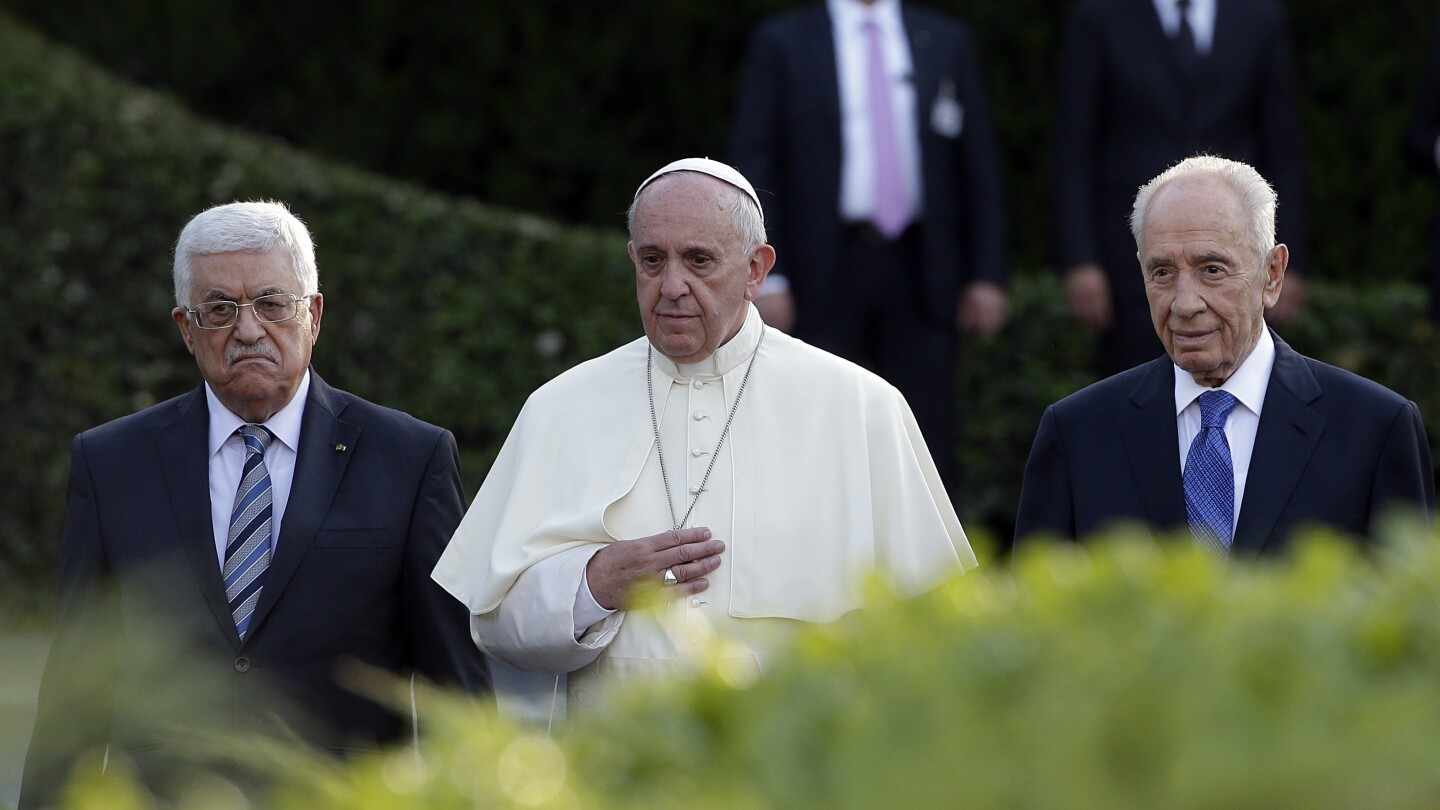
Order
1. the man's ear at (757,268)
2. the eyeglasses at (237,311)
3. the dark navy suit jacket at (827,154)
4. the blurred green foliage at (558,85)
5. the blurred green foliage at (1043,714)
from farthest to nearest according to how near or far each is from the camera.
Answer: the blurred green foliage at (558,85) < the dark navy suit jacket at (827,154) < the man's ear at (757,268) < the eyeglasses at (237,311) < the blurred green foliage at (1043,714)

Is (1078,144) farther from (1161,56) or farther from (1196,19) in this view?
(1196,19)

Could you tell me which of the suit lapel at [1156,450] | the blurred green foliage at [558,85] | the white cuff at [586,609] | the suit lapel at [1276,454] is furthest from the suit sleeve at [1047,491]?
the blurred green foliage at [558,85]

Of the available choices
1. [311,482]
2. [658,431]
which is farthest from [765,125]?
[311,482]

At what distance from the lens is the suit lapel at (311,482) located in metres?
4.11

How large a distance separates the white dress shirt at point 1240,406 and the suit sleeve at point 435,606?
5.22 feet

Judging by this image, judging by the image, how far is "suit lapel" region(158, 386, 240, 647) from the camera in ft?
13.4

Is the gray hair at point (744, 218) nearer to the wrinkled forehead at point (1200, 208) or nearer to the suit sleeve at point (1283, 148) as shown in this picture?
the wrinkled forehead at point (1200, 208)

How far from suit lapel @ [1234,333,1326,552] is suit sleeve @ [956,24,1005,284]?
8.59 feet

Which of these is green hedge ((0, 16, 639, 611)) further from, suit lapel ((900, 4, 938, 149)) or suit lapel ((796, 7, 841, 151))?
suit lapel ((900, 4, 938, 149))

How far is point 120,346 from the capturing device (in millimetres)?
7781

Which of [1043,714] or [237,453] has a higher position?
Answer: [237,453]

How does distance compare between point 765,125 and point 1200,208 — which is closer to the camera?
point 1200,208

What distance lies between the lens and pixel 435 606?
4266 mm

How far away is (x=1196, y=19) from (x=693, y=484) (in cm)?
311
